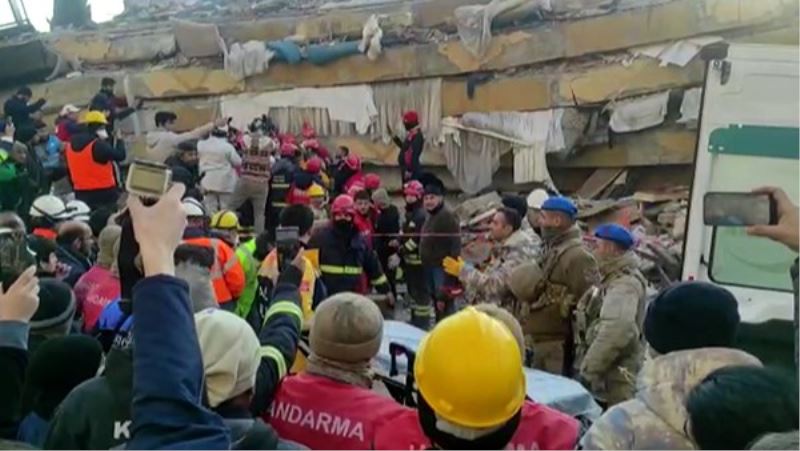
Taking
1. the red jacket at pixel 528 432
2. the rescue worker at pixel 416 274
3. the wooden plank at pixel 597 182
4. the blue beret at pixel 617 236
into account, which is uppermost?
the red jacket at pixel 528 432

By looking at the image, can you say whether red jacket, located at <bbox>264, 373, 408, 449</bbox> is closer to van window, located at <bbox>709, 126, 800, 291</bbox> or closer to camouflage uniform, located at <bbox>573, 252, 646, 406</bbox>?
van window, located at <bbox>709, 126, 800, 291</bbox>

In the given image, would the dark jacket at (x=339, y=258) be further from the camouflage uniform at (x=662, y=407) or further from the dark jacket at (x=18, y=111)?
the dark jacket at (x=18, y=111)

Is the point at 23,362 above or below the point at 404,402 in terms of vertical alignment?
above

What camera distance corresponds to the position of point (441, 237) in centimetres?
942

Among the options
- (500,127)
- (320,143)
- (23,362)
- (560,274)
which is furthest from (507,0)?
(23,362)

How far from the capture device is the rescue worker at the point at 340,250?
8.20m

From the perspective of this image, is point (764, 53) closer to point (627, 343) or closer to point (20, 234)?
point (627, 343)

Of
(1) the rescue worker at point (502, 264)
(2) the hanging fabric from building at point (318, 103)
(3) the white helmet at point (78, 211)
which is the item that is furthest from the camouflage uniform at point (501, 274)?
(2) the hanging fabric from building at point (318, 103)

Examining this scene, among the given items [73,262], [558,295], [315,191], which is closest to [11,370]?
[73,262]

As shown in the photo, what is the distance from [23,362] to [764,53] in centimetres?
351

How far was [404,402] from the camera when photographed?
4.20 meters

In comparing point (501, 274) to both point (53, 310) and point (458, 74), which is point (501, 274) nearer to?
point (53, 310)

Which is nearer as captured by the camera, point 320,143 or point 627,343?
point 627,343

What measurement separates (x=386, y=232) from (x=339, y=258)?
244 cm
